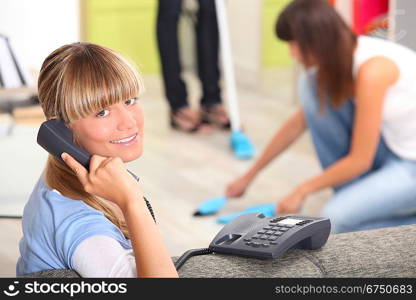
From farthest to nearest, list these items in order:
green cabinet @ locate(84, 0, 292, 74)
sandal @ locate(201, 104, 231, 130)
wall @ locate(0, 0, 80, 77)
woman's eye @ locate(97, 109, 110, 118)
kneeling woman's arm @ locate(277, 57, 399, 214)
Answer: green cabinet @ locate(84, 0, 292, 74), sandal @ locate(201, 104, 231, 130), kneeling woman's arm @ locate(277, 57, 399, 214), wall @ locate(0, 0, 80, 77), woman's eye @ locate(97, 109, 110, 118)

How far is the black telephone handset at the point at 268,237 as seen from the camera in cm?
112

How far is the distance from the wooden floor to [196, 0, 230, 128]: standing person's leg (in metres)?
0.11

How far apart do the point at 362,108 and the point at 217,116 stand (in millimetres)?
1534

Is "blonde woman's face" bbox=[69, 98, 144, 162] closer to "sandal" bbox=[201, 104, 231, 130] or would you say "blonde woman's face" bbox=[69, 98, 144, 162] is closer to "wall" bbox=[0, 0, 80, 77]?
"wall" bbox=[0, 0, 80, 77]

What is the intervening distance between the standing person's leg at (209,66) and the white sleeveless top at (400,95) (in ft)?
4.59

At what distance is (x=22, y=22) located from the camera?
2.13m

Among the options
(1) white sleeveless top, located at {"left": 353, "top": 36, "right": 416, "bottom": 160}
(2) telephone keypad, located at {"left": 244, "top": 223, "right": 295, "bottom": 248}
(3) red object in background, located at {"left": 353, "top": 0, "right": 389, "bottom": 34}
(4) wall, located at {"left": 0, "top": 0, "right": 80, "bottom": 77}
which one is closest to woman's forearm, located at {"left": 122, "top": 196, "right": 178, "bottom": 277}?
(2) telephone keypad, located at {"left": 244, "top": 223, "right": 295, "bottom": 248}

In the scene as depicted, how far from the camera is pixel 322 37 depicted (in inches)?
89.7

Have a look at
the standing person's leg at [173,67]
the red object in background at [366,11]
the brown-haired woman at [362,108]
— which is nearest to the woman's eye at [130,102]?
the brown-haired woman at [362,108]

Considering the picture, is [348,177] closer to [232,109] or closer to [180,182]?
[180,182]

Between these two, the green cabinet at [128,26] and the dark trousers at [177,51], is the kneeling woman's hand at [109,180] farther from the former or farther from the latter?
the green cabinet at [128,26]

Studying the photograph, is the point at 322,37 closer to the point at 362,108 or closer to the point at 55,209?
the point at 362,108

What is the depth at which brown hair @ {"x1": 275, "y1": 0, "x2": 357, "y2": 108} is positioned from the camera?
2.28 meters

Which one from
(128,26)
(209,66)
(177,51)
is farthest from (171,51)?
(128,26)
